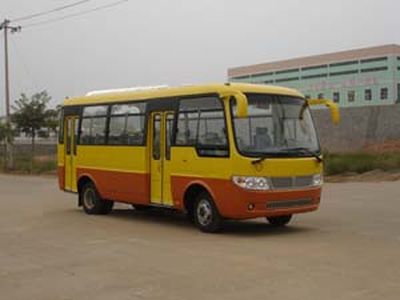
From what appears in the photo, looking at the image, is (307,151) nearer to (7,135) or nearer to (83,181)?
(83,181)

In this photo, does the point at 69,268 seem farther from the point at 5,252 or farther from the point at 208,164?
the point at 208,164

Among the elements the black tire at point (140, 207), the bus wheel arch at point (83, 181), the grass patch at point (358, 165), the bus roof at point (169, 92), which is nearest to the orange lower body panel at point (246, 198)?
the bus roof at point (169, 92)

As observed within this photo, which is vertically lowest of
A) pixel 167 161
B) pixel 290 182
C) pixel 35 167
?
pixel 35 167

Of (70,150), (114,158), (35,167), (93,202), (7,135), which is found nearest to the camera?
(114,158)

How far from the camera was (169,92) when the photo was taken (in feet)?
49.4

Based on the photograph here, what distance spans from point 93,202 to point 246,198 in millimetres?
5775

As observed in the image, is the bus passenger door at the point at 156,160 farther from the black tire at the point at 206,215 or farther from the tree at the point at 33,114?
the tree at the point at 33,114

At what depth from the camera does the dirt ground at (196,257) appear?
8484mm

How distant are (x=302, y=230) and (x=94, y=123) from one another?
19.9 ft

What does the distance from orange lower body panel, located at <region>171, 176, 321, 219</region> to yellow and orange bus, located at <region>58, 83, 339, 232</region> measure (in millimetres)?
18

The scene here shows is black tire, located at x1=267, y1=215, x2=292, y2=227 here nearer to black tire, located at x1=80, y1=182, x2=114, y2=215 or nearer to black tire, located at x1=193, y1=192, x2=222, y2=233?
black tire, located at x1=193, y1=192, x2=222, y2=233

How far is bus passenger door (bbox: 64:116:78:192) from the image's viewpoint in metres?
18.2

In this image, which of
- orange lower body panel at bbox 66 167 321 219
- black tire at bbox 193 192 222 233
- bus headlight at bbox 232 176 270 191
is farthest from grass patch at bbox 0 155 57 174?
bus headlight at bbox 232 176 270 191

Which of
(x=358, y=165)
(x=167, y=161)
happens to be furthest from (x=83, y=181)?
(x=358, y=165)
